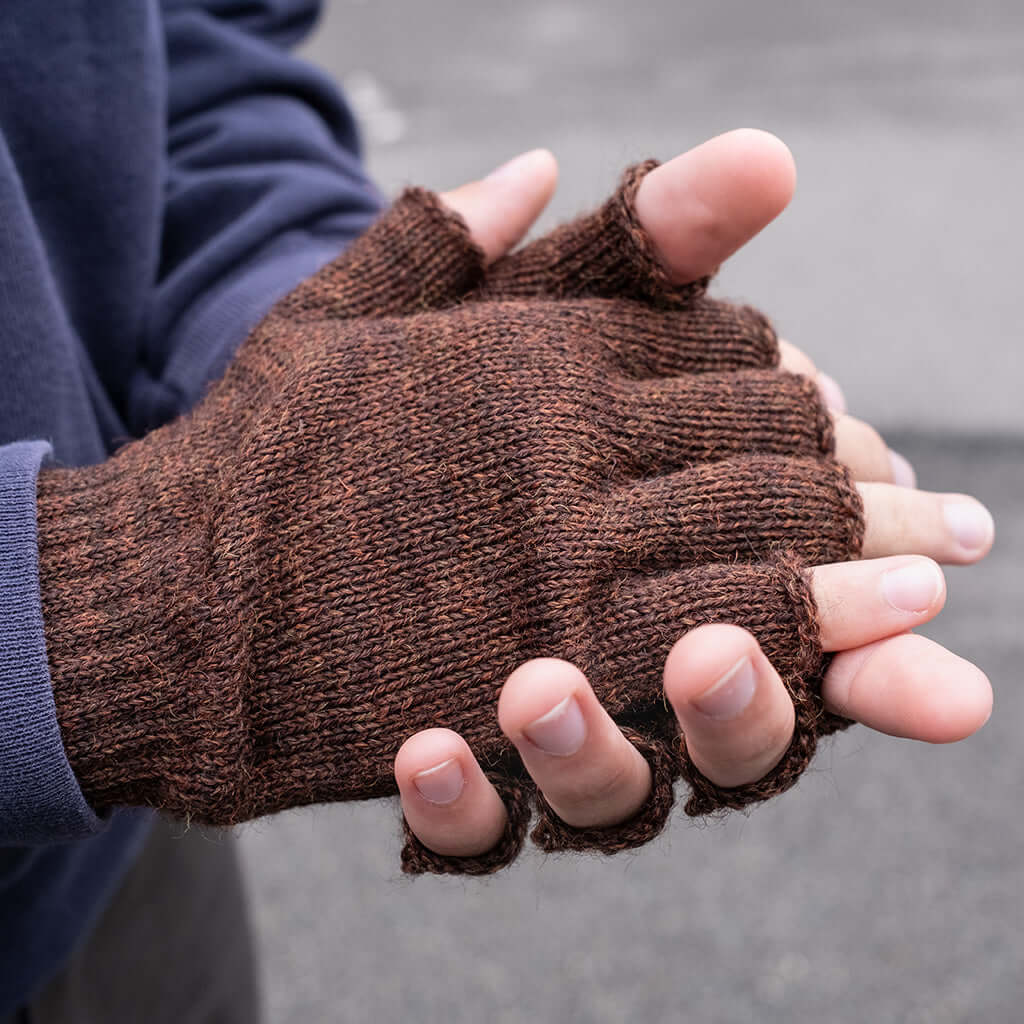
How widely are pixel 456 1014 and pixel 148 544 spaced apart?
1508 millimetres

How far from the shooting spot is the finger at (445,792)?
0.72 metres

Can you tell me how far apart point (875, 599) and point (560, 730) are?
0.25 metres

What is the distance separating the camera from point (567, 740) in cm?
69

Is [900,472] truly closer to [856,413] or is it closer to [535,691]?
[535,691]

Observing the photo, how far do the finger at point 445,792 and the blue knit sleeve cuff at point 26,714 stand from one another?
9.5 inches

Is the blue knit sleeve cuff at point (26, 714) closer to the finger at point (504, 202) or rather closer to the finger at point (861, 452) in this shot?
the finger at point (504, 202)

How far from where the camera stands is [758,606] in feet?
2.48

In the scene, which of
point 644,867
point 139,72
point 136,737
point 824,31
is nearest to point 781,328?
point 644,867

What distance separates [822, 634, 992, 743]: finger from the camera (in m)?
0.70

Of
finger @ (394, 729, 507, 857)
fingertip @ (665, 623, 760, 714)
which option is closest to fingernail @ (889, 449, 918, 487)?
fingertip @ (665, 623, 760, 714)

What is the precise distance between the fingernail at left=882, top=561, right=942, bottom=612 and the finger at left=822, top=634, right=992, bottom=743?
0.03m

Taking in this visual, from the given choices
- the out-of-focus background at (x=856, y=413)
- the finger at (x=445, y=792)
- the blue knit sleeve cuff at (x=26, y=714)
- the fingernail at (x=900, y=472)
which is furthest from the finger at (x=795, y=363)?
the blue knit sleeve cuff at (x=26, y=714)

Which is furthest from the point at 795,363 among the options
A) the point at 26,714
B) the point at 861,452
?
the point at 26,714

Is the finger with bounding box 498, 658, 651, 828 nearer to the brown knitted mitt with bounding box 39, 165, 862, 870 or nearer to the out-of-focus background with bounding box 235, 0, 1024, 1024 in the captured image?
the brown knitted mitt with bounding box 39, 165, 862, 870
